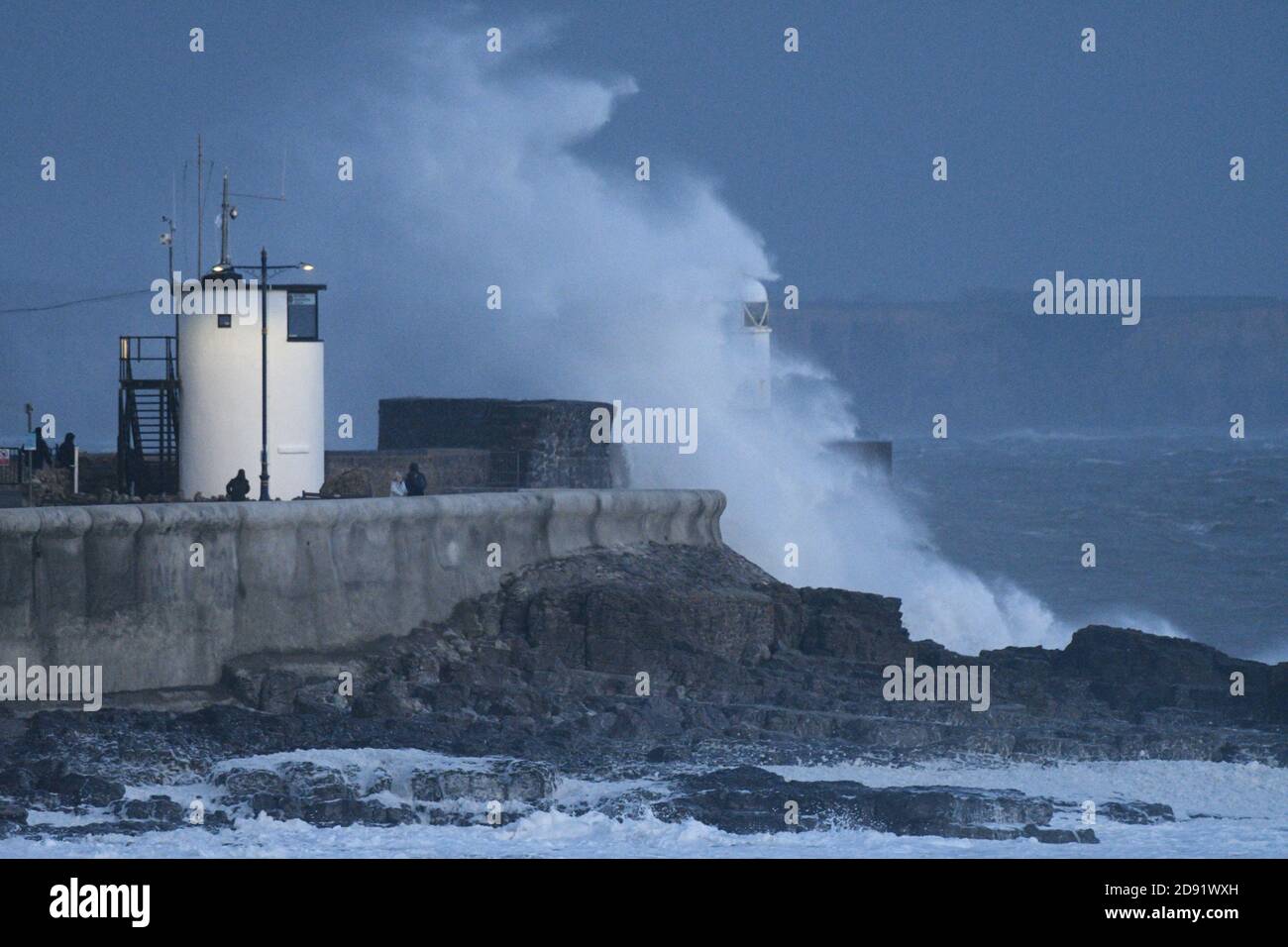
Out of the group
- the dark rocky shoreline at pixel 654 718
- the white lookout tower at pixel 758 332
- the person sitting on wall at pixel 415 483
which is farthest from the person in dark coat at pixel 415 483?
the white lookout tower at pixel 758 332

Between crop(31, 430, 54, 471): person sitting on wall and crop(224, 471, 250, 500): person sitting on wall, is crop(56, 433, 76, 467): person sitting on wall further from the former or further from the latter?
crop(224, 471, 250, 500): person sitting on wall

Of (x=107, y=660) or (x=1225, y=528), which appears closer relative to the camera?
(x=107, y=660)

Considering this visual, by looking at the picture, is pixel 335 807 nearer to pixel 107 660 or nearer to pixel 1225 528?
pixel 107 660

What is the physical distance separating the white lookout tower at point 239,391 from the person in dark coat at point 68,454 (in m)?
0.90

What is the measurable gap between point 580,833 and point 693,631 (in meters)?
4.20

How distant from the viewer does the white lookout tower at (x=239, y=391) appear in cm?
1864

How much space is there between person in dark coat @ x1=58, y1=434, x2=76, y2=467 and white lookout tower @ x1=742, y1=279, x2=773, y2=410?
13.4 m

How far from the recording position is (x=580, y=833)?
1377 cm

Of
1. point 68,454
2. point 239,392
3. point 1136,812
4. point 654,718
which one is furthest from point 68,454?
point 1136,812

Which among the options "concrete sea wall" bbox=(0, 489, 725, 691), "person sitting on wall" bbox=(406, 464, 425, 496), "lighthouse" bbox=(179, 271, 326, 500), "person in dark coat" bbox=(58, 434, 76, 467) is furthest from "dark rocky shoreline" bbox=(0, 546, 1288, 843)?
"person in dark coat" bbox=(58, 434, 76, 467)

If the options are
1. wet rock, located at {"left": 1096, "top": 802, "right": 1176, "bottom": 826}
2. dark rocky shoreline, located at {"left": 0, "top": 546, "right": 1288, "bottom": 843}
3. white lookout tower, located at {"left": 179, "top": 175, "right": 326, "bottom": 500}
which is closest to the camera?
dark rocky shoreline, located at {"left": 0, "top": 546, "right": 1288, "bottom": 843}

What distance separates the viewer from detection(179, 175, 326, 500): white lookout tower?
18.6 m
